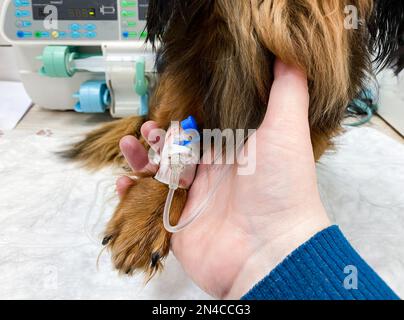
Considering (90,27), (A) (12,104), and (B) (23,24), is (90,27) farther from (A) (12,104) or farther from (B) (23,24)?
(A) (12,104)

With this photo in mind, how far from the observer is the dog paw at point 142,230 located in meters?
0.65

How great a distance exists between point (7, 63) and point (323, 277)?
1428 mm

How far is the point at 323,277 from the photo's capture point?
1.54 feet

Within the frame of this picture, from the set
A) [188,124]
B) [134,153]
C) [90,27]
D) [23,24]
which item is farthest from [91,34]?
[188,124]

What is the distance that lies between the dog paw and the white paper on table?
2.17ft

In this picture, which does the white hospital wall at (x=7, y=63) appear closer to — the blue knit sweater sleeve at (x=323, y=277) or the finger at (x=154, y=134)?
the finger at (x=154, y=134)

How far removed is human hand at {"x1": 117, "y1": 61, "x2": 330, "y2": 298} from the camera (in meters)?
0.53

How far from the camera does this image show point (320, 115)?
2.04ft

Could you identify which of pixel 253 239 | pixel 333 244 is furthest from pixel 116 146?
pixel 333 244

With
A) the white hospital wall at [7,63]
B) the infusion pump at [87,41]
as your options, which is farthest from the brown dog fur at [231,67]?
the white hospital wall at [7,63]

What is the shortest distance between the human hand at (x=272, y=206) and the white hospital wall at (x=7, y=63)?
1.21 metres
